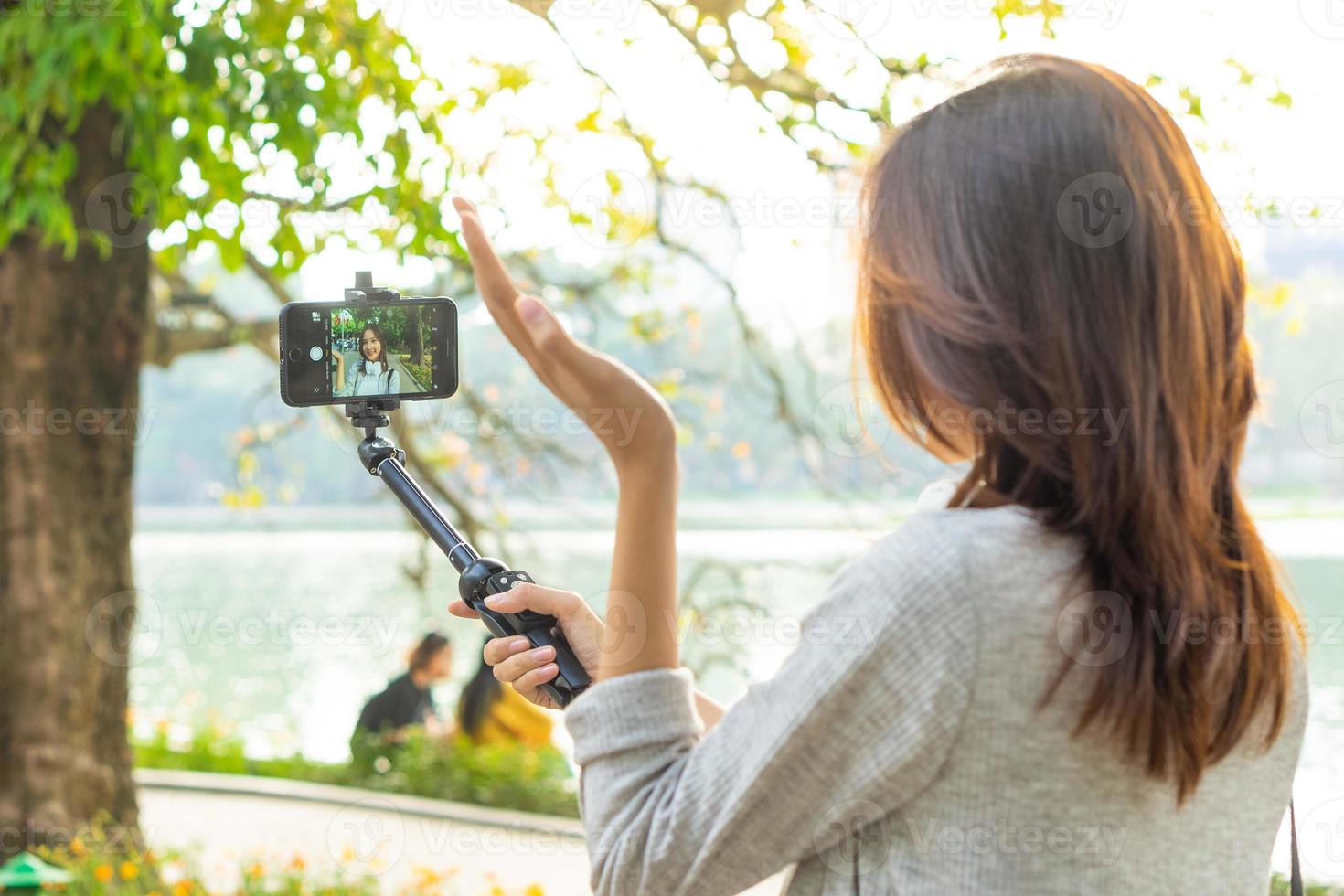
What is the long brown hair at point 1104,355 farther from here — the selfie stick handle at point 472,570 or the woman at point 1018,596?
the selfie stick handle at point 472,570

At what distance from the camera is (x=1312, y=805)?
6.43 meters

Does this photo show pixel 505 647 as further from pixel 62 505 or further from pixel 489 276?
pixel 62 505

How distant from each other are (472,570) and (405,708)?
279 inches

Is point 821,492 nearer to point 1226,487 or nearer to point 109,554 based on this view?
point 109,554

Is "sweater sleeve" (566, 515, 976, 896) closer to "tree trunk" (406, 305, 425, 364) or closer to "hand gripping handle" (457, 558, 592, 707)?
"hand gripping handle" (457, 558, 592, 707)

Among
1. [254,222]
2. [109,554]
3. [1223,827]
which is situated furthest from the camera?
[109,554]

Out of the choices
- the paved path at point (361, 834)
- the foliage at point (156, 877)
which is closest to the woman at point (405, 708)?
the paved path at point (361, 834)

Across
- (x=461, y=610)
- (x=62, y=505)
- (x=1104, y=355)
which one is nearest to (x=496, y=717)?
(x=62, y=505)

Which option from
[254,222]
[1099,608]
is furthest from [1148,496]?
[254,222]

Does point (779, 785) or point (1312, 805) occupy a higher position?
point (779, 785)

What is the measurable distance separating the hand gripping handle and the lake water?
0.77 ft

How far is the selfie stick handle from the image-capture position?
1.17m

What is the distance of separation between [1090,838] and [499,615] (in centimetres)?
57

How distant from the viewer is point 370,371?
1.28 meters
